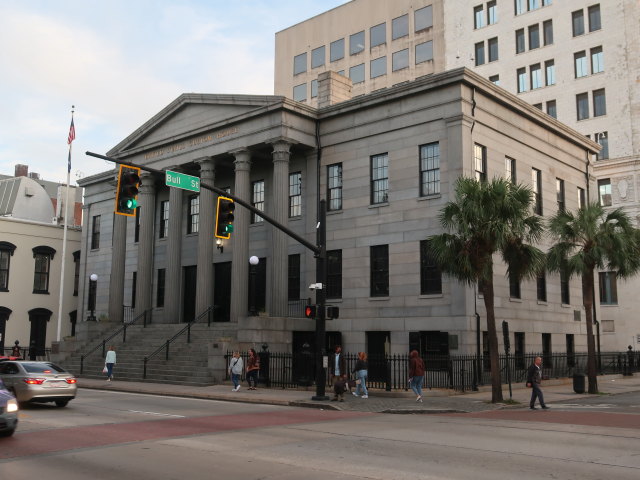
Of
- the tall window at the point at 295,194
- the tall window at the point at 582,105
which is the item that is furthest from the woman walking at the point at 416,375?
the tall window at the point at 582,105

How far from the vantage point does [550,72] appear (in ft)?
180

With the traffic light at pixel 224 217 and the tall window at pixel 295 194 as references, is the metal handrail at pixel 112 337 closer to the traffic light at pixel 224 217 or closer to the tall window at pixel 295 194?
the tall window at pixel 295 194

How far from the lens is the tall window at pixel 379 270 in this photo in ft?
107

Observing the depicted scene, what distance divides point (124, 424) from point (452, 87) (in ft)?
70.8

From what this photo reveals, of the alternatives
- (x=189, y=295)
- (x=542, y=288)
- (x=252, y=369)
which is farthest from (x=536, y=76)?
(x=252, y=369)

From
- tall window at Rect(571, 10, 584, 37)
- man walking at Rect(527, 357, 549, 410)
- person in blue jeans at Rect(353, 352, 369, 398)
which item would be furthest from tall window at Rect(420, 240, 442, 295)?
tall window at Rect(571, 10, 584, 37)

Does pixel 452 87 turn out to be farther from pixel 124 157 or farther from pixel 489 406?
pixel 124 157

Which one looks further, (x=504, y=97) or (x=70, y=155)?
(x=70, y=155)

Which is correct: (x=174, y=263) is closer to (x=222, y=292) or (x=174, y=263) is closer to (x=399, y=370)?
(x=222, y=292)

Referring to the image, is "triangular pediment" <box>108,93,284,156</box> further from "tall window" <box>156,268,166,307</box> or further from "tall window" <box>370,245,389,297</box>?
"tall window" <box>370,245,389,297</box>

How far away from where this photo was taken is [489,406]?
2241 centimetres

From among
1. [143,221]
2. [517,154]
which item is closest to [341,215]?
[517,154]

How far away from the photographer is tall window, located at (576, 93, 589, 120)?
172 feet

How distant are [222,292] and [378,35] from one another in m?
36.0
